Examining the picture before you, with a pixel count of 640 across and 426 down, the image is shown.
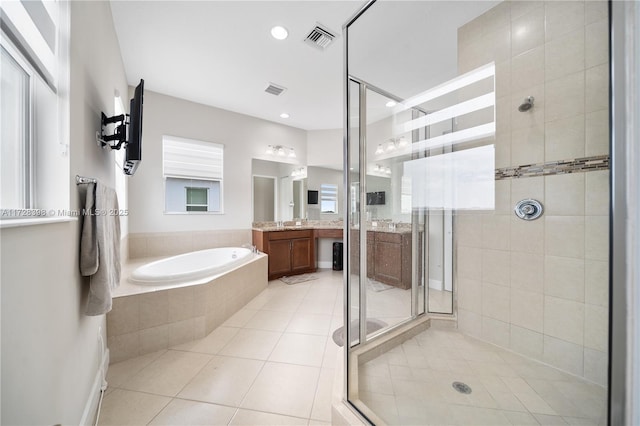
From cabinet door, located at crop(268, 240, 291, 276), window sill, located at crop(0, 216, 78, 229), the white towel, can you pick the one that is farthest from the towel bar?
cabinet door, located at crop(268, 240, 291, 276)

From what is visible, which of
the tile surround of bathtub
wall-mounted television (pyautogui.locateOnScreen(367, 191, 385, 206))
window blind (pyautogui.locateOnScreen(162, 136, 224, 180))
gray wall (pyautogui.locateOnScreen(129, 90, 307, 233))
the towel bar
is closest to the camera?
the towel bar

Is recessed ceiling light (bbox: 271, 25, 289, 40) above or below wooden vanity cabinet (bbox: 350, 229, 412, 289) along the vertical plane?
above

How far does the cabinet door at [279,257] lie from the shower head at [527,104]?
10.5 feet

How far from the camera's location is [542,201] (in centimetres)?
140

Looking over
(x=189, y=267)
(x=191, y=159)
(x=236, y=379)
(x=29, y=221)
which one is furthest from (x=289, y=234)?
(x=29, y=221)

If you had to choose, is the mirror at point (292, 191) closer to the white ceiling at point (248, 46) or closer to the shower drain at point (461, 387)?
the white ceiling at point (248, 46)

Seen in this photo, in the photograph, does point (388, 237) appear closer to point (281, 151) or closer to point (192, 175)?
point (281, 151)

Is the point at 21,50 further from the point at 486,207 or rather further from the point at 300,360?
the point at 486,207

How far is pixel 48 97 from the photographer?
97cm

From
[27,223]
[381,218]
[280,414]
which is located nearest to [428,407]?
[280,414]

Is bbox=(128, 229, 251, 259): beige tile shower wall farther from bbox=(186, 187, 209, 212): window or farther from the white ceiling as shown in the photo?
the white ceiling

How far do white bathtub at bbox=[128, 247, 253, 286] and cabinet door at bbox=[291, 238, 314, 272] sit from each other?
2.81ft

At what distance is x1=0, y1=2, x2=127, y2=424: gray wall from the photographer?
24.9 inches

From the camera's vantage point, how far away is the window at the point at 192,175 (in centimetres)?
318
